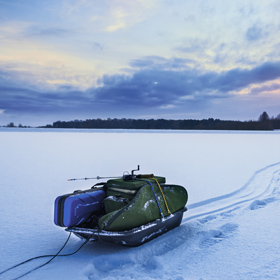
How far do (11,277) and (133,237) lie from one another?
42.8 inches

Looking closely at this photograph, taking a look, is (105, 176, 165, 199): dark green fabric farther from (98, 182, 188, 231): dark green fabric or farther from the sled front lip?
the sled front lip

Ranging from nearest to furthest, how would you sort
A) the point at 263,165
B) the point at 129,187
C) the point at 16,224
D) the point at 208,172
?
the point at 129,187
the point at 16,224
the point at 208,172
the point at 263,165

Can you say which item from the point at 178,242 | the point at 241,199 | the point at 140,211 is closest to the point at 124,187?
the point at 140,211

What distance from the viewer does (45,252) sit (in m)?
2.81

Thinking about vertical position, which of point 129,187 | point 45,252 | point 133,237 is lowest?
point 45,252

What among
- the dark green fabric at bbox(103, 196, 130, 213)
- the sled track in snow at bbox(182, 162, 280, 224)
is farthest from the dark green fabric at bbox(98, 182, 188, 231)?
the sled track in snow at bbox(182, 162, 280, 224)

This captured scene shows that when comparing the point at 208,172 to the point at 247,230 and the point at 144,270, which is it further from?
the point at 144,270

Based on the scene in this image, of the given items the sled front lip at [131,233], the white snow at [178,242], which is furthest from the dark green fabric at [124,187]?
the white snow at [178,242]

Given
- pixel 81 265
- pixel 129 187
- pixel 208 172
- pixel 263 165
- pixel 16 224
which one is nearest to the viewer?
pixel 81 265

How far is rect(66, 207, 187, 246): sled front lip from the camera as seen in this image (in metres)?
2.61

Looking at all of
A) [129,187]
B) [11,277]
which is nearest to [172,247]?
[129,187]

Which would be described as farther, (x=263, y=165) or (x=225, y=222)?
(x=263, y=165)

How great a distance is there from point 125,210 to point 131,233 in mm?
218

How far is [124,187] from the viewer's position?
3146 mm
